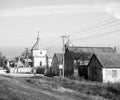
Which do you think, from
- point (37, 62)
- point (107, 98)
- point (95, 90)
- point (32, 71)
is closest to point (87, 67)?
point (95, 90)

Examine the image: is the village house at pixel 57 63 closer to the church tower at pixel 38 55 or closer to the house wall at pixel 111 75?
the church tower at pixel 38 55

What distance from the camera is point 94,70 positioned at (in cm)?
4009

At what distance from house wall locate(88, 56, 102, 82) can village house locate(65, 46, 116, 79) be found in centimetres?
243

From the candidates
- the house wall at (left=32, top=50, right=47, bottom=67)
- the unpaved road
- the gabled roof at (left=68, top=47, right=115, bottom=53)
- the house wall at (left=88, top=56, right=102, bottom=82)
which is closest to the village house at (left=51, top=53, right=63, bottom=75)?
the gabled roof at (left=68, top=47, right=115, bottom=53)

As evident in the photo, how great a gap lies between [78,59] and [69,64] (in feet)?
12.9

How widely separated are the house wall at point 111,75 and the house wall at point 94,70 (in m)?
0.85

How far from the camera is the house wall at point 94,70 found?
38.2m

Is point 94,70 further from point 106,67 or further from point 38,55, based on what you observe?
point 38,55

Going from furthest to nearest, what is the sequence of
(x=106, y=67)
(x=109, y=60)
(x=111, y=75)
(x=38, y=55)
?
(x=38, y=55) → (x=109, y=60) → (x=111, y=75) → (x=106, y=67)

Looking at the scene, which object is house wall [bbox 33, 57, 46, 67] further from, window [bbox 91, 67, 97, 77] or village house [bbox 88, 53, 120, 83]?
village house [bbox 88, 53, 120, 83]

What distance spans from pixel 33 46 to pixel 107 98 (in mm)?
58535

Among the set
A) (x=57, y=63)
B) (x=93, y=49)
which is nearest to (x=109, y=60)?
(x=93, y=49)

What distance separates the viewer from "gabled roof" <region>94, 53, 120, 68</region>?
37597mm

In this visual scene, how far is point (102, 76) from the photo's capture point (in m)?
37.5
